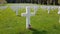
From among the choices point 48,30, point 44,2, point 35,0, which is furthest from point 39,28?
point 35,0

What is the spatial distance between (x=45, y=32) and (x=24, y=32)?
0.86 metres

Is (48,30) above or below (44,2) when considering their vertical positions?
above

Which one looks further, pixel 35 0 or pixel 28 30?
pixel 35 0

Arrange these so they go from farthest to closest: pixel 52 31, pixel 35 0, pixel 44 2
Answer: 1. pixel 35 0
2. pixel 44 2
3. pixel 52 31

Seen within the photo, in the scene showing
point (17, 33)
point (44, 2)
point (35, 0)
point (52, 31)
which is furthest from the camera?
point (35, 0)

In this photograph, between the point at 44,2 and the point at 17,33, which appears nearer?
the point at 17,33

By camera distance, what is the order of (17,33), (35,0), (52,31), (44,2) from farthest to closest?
(35,0)
(44,2)
(52,31)
(17,33)

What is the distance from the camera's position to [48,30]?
8.20 meters

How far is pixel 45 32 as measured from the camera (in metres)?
7.85

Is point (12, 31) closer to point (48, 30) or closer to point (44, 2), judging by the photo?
point (48, 30)

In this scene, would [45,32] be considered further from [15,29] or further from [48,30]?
[15,29]

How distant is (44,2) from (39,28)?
26.3m

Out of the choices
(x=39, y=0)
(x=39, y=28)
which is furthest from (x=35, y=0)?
(x=39, y=28)

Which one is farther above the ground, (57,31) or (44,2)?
(57,31)
